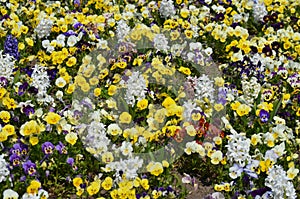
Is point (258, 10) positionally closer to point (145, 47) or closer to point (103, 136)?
point (145, 47)

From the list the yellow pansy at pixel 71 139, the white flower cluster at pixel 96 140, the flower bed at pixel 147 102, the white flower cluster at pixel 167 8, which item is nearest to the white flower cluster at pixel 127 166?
the flower bed at pixel 147 102

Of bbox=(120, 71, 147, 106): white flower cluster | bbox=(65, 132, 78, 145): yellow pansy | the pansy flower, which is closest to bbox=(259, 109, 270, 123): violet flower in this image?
bbox=(120, 71, 147, 106): white flower cluster

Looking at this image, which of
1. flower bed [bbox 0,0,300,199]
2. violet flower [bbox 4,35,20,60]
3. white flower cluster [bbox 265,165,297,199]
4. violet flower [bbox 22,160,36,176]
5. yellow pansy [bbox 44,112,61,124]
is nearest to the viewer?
white flower cluster [bbox 265,165,297,199]

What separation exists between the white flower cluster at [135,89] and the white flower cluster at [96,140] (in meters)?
0.46

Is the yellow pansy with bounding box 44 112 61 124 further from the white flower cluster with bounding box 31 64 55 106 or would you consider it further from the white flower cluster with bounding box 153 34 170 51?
the white flower cluster with bounding box 153 34 170 51

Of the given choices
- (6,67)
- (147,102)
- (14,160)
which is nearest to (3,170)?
(14,160)

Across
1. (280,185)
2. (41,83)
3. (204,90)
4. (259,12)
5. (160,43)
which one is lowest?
(280,185)

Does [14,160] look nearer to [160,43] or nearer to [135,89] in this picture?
[135,89]

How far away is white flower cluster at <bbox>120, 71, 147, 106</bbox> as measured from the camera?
460 cm

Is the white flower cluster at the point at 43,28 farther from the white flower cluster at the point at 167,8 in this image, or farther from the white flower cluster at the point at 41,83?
the white flower cluster at the point at 167,8

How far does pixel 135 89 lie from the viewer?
4.61m

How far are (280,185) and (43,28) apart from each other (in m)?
3.05

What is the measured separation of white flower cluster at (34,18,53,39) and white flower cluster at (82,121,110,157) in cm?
190

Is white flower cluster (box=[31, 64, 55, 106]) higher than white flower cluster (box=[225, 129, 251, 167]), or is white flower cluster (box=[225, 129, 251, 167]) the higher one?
white flower cluster (box=[31, 64, 55, 106])
